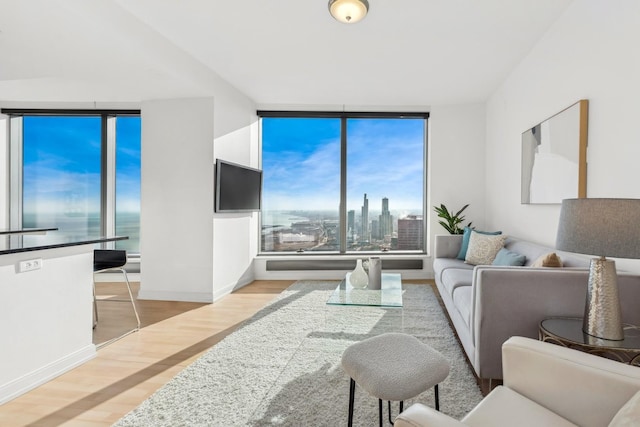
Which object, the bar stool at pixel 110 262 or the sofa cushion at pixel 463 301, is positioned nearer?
the sofa cushion at pixel 463 301

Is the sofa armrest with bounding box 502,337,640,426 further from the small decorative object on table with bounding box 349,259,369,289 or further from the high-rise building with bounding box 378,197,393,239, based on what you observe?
the high-rise building with bounding box 378,197,393,239

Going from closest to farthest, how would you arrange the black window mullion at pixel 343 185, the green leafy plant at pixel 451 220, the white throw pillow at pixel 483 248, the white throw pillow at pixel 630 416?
1. the white throw pillow at pixel 630 416
2. the white throw pillow at pixel 483 248
3. the green leafy plant at pixel 451 220
4. the black window mullion at pixel 343 185

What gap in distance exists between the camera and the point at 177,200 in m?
4.09

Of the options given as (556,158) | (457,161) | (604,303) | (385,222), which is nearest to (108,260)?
(604,303)

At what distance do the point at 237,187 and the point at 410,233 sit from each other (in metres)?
2.81

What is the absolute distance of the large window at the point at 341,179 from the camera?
5.38 m

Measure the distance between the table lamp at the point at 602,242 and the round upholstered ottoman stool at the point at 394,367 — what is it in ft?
2.53

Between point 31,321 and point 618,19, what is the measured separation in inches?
163

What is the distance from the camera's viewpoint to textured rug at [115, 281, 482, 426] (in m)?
1.82

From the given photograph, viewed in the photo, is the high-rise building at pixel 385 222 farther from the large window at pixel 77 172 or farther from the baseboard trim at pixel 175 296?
the large window at pixel 77 172

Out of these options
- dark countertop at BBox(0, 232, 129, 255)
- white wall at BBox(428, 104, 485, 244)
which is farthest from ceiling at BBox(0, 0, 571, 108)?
dark countertop at BBox(0, 232, 129, 255)

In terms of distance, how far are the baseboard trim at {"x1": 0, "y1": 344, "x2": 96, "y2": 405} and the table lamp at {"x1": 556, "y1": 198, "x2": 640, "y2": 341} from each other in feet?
10.3

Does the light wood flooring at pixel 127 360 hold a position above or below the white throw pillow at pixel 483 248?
below

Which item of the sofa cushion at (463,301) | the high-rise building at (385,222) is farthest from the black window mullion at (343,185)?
the sofa cushion at (463,301)
